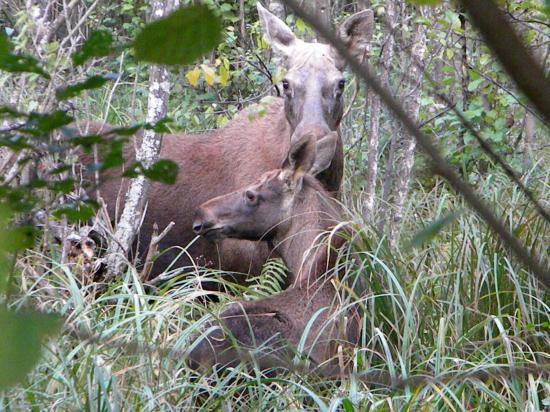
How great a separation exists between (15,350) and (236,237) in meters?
5.80

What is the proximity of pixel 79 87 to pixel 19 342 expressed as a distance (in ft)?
1.93

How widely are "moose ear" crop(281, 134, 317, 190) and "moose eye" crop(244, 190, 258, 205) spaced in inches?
8.1

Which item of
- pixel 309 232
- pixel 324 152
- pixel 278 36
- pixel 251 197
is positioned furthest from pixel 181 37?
pixel 278 36

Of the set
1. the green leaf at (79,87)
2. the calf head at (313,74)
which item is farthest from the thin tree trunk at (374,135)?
the green leaf at (79,87)

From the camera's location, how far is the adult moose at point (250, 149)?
702 cm

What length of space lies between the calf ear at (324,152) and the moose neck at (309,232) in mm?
154

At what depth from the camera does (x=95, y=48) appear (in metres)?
1.17

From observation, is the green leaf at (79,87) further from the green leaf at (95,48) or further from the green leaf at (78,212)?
the green leaf at (78,212)

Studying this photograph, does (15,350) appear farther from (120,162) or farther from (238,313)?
(238,313)

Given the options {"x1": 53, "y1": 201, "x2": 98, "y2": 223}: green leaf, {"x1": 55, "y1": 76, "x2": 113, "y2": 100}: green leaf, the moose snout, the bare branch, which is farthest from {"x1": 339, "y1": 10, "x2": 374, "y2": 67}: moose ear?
the bare branch

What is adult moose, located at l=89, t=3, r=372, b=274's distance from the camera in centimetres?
702

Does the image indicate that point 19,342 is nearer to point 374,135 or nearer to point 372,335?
point 372,335

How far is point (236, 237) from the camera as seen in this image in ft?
21.3

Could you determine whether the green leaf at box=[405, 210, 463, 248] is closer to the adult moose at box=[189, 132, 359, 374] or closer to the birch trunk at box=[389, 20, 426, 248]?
the adult moose at box=[189, 132, 359, 374]
